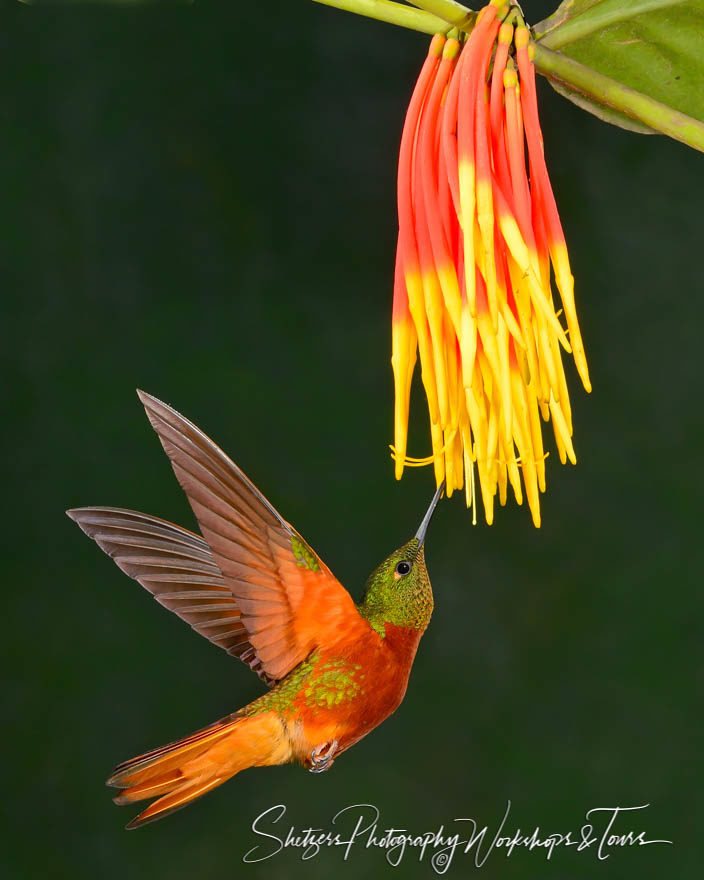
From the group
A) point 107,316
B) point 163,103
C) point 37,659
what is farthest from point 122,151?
point 37,659

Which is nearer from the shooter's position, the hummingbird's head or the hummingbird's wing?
the hummingbird's wing

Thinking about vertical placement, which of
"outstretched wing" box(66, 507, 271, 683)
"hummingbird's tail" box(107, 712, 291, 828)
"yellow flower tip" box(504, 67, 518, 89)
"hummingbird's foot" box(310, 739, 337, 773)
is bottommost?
"hummingbird's foot" box(310, 739, 337, 773)

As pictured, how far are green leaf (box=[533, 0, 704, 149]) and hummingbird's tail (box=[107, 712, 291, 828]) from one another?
1.38 ft

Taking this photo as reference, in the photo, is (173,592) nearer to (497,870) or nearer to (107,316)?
(107,316)

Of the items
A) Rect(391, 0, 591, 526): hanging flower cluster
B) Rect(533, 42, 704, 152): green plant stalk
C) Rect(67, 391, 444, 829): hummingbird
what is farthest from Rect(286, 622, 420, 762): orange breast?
Rect(533, 42, 704, 152): green plant stalk

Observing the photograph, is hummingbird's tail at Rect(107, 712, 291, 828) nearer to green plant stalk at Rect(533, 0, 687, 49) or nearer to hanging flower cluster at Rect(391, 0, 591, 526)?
hanging flower cluster at Rect(391, 0, 591, 526)

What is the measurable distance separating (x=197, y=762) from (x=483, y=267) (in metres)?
0.36

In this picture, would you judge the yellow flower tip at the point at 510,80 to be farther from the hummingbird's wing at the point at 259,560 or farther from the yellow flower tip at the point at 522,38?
the hummingbird's wing at the point at 259,560

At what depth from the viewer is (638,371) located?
103 cm

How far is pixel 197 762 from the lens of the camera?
2.01ft

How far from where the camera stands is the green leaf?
0.51 meters

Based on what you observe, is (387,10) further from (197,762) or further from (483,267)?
(197,762)

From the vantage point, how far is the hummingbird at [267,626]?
60 centimetres

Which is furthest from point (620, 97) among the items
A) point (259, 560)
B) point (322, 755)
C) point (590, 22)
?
point (322, 755)
